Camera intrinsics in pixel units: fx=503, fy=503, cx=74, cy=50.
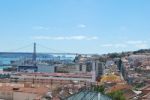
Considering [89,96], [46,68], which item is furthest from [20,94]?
[46,68]

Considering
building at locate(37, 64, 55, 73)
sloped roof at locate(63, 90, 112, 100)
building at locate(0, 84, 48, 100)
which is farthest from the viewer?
building at locate(37, 64, 55, 73)

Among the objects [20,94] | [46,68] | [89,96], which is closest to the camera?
[89,96]

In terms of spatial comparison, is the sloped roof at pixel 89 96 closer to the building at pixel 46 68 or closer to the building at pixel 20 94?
the building at pixel 20 94

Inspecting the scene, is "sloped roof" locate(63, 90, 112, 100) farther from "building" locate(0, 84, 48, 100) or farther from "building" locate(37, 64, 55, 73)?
"building" locate(37, 64, 55, 73)

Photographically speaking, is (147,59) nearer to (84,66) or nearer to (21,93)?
(84,66)

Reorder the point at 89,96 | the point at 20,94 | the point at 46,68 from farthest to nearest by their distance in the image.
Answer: the point at 46,68 → the point at 20,94 → the point at 89,96

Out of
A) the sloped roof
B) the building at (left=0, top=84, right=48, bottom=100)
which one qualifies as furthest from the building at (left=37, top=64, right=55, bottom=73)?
the sloped roof

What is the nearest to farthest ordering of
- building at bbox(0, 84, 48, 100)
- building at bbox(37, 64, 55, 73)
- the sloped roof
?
1. the sloped roof
2. building at bbox(0, 84, 48, 100)
3. building at bbox(37, 64, 55, 73)

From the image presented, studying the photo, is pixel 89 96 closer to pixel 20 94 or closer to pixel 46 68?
pixel 20 94

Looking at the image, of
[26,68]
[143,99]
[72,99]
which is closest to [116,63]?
[26,68]

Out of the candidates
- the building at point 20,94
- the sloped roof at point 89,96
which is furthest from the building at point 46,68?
the sloped roof at point 89,96

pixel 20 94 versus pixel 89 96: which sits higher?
pixel 89 96
